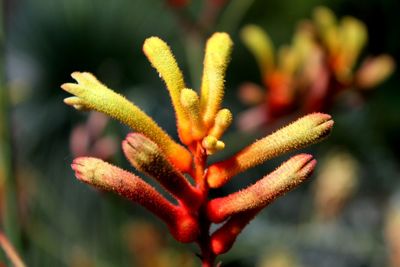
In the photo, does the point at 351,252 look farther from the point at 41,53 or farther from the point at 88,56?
the point at 41,53

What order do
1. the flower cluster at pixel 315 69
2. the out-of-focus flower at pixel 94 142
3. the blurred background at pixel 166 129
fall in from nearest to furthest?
the out-of-focus flower at pixel 94 142 → the blurred background at pixel 166 129 → the flower cluster at pixel 315 69

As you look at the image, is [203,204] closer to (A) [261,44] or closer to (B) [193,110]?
(B) [193,110]

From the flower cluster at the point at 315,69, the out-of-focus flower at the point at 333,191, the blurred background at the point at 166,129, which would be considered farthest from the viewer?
the out-of-focus flower at the point at 333,191

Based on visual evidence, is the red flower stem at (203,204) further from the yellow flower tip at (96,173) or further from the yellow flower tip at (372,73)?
the yellow flower tip at (372,73)

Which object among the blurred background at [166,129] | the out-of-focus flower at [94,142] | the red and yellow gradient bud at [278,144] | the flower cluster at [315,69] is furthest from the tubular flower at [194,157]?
the flower cluster at [315,69]

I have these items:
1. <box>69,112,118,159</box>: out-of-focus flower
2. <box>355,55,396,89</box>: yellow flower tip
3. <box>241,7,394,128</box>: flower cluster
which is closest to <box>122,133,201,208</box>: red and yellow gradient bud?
<box>69,112,118,159</box>: out-of-focus flower

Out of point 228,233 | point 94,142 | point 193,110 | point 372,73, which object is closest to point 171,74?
point 193,110

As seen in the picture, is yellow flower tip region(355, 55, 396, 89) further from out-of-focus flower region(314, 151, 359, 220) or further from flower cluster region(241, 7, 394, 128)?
out-of-focus flower region(314, 151, 359, 220)
